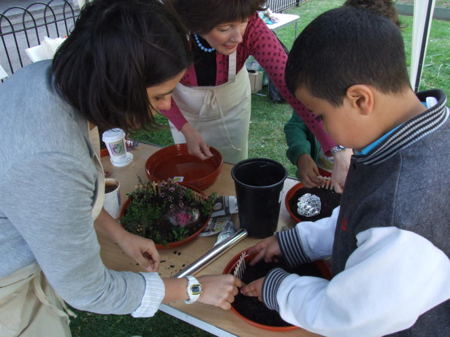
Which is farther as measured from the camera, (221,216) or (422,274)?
(221,216)

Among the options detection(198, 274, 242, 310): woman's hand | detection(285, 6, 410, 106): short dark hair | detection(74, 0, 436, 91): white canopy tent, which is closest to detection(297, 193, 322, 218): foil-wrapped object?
detection(198, 274, 242, 310): woman's hand

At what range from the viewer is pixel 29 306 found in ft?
3.49

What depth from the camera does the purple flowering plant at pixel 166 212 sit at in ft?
3.88

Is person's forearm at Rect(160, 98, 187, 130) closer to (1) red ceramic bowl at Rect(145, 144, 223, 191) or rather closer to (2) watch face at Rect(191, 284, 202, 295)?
(1) red ceramic bowl at Rect(145, 144, 223, 191)

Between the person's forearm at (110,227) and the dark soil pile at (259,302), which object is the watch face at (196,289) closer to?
the dark soil pile at (259,302)

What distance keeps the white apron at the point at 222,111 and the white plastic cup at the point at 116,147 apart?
327 mm

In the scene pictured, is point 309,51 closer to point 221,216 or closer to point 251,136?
point 221,216

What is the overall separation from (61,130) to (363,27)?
61 cm

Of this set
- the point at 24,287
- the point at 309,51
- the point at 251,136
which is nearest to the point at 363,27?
the point at 309,51

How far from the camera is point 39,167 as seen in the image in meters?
0.66

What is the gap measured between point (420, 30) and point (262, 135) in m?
1.77

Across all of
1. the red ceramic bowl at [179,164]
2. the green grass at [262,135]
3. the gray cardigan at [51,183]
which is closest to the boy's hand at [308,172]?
the red ceramic bowl at [179,164]

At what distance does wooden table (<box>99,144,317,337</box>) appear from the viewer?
0.91m

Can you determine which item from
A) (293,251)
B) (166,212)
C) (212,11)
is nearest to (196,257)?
(166,212)
